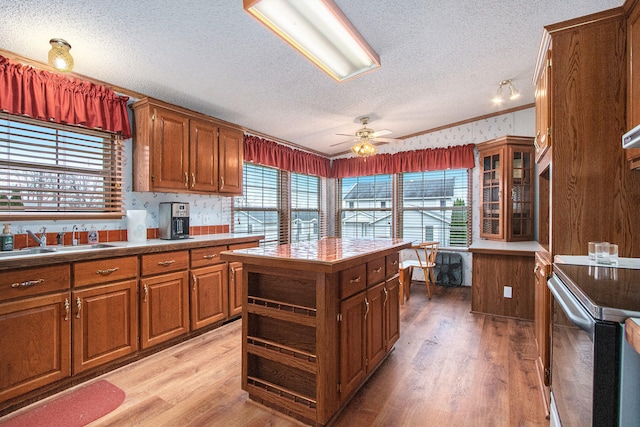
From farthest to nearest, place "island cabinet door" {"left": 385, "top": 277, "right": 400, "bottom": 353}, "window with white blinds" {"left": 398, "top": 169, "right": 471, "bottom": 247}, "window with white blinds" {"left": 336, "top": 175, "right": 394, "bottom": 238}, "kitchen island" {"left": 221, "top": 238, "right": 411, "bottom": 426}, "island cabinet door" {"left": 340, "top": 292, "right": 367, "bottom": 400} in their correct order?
"window with white blinds" {"left": 336, "top": 175, "right": 394, "bottom": 238} < "window with white blinds" {"left": 398, "top": 169, "right": 471, "bottom": 247} < "island cabinet door" {"left": 385, "top": 277, "right": 400, "bottom": 353} < "island cabinet door" {"left": 340, "top": 292, "right": 367, "bottom": 400} < "kitchen island" {"left": 221, "top": 238, "right": 411, "bottom": 426}

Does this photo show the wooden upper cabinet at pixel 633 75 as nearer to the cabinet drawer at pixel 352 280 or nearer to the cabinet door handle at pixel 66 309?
the cabinet drawer at pixel 352 280

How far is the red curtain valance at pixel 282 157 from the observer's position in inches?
168

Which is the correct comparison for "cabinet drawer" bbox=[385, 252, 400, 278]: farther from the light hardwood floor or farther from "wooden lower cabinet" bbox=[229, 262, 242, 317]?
"wooden lower cabinet" bbox=[229, 262, 242, 317]

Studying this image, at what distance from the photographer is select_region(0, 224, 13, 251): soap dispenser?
212 cm

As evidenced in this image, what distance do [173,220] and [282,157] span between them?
2.20m

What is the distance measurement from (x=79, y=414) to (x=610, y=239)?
10.9 ft

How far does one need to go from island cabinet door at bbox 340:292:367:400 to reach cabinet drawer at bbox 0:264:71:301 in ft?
6.17

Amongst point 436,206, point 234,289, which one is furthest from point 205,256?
point 436,206

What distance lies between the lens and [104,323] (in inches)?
89.8

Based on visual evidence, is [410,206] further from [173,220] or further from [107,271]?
[107,271]

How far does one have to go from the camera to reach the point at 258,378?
1975mm

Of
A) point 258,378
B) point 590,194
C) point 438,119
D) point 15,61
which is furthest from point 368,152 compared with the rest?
point 15,61

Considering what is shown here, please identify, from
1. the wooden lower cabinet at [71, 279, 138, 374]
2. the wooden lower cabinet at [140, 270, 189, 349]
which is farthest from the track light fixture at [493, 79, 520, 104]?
the wooden lower cabinet at [71, 279, 138, 374]

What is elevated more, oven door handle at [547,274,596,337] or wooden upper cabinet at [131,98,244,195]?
wooden upper cabinet at [131,98,244,195]
